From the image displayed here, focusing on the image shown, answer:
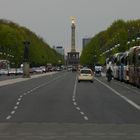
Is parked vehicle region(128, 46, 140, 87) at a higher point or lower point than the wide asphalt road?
higher

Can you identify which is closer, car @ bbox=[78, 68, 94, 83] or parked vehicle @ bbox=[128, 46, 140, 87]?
parked vehicle @ bbox=[128, 46, 140, 87]

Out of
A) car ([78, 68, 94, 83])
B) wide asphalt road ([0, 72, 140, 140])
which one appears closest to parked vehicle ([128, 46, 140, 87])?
car ([78, 68, 94, 83])

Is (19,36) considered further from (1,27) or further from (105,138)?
(105,138)

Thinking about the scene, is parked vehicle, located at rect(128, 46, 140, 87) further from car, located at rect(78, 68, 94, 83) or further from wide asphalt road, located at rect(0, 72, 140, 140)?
wide asphalt road, located at rect(0, 72, 140, 140)

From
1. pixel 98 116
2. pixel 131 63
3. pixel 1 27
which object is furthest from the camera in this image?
A: pixel 1 27

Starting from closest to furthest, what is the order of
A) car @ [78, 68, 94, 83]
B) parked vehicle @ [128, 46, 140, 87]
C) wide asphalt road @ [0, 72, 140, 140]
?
wide asphalt road @ [0, 72, 140, 140]
parked vehicle @ [128, 46, 140, 87]
car @ [78, 68, 94, 83]

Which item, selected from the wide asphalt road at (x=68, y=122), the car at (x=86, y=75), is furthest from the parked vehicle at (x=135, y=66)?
the wide asphalt road at (x=68, y=122)

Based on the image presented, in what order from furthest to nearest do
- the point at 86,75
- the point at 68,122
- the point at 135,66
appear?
the point at 86,75, the point at 135,66, the point at 68,122

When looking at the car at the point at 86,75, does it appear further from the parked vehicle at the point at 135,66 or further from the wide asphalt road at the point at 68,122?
the wide asphalt road at the point at 68,122

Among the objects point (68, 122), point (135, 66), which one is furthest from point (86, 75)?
point (68, 122)

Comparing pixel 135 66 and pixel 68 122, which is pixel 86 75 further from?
pixel 68 122

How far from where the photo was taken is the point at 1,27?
177125 millimetres

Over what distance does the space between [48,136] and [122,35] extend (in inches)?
5629

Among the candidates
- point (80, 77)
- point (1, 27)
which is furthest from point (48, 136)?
point (1, 27)
